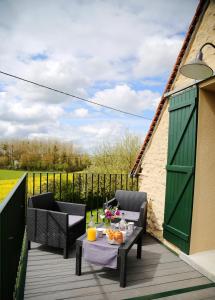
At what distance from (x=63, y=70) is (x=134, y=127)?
4346 millimetres

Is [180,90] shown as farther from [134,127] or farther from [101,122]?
[101,122]

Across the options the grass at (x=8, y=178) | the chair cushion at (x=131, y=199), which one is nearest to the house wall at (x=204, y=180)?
the chair cushion at (x=131, y=199)

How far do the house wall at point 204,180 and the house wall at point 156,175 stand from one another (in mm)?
924

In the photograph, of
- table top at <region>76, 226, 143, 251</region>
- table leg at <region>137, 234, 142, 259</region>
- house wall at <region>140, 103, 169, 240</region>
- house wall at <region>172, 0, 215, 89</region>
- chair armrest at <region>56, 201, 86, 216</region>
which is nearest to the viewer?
table top at <region>76, 226, 143, 251</region>

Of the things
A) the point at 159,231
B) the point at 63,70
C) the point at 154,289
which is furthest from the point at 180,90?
the point at 63,70

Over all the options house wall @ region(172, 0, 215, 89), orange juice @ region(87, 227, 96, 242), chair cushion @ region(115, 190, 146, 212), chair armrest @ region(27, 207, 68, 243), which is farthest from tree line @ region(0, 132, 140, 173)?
orange juice @ region(87, 227, 96, 242)

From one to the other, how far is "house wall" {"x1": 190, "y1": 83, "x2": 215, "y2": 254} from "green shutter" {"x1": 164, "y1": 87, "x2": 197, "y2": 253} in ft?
0.31

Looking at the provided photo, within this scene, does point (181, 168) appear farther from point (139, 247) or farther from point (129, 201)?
point (129, 201)

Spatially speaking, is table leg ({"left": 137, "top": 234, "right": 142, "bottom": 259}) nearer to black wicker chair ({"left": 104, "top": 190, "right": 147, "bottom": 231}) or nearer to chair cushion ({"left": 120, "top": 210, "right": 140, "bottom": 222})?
chair cushion ({"left": 120, "top": 210, "right": 140, "bottom": 222})

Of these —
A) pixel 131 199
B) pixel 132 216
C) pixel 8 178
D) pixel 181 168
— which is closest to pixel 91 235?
pixel 132 216

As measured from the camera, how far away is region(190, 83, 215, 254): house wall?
375 centimetres

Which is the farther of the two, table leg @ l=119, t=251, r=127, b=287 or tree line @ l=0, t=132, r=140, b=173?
tree line @ l=0, t=132, r=140, b=173

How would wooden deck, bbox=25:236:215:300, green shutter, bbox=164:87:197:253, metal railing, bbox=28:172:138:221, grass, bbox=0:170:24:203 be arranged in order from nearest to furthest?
wooden deck, bbox=25:236:215:300, green shutter, bbox=164:87:197:253, metal railing, bbox=28:172:138:221, grass, bbox=0:170:24:203

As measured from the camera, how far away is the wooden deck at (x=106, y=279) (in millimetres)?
2822
